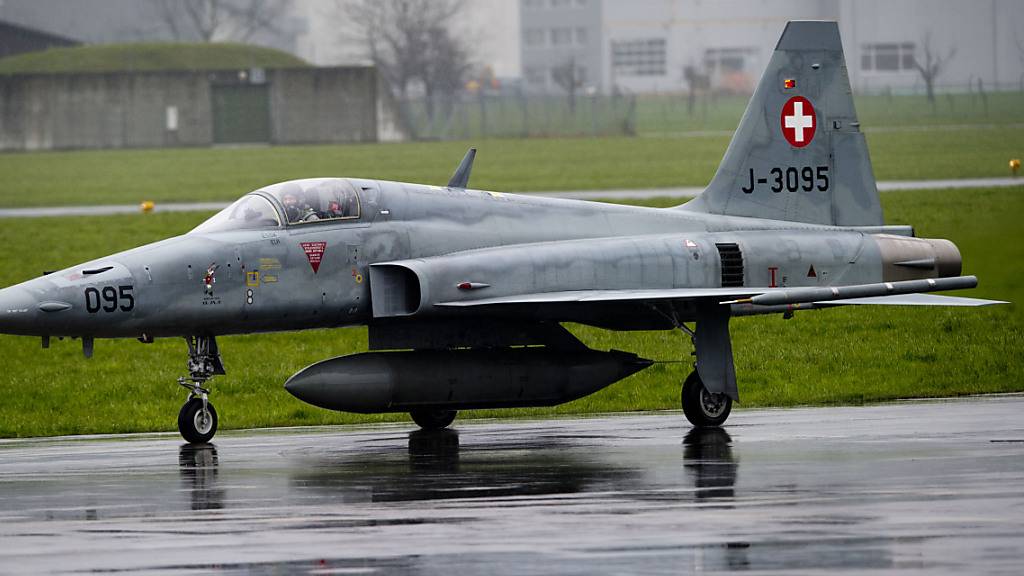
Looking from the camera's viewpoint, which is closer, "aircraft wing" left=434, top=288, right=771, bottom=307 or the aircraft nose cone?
the aircraft nose cone

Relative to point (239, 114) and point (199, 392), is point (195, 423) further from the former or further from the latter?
point (239, 114)

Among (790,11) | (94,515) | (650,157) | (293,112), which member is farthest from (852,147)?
(790,11)

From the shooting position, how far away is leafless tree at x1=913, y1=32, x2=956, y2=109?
65.0 m

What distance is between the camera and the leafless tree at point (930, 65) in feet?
213

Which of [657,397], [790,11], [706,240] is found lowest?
[657,397]

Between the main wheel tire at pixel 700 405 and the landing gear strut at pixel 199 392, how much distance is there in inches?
176

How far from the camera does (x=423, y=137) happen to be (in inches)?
3214

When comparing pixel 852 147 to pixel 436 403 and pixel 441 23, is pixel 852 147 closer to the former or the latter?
pixel 436 403

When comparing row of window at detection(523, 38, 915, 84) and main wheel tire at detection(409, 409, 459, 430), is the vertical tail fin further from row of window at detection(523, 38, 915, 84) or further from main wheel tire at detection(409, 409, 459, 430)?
row of window at detection(523, 38, 915, 84)

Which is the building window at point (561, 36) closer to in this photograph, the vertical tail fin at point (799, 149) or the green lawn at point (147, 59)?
the green lawn at point (147, 59)

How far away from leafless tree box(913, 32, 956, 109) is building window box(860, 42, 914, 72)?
0.44 meters

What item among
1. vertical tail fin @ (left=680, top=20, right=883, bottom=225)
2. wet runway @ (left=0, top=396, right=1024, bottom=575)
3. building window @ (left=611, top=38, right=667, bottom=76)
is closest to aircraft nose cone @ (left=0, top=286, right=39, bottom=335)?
wet runway @ (left=0, top=396, right=1024, bottom=575)

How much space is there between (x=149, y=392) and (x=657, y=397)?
602 centimetres

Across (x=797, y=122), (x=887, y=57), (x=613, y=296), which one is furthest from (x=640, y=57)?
(x=613, y=296)
